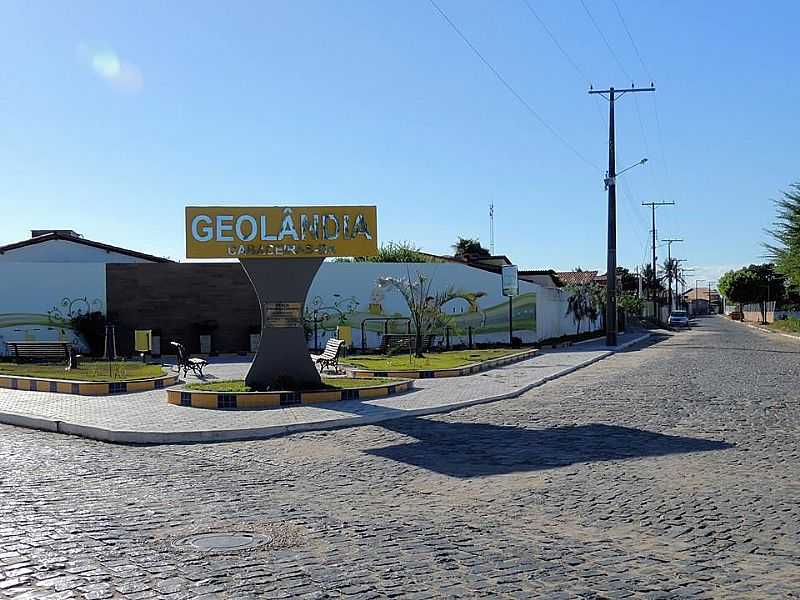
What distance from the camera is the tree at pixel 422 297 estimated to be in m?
30.1

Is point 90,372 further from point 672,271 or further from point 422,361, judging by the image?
→ point 672,271

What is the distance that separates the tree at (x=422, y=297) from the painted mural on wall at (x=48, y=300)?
1089cm

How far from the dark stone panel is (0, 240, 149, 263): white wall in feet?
29.6

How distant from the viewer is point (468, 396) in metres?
17.3

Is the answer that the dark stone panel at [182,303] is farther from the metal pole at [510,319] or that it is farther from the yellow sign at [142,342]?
the metal pole at [510,319]

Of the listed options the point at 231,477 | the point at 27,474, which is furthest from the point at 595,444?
the point at 27,474

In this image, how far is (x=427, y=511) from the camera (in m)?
7.94

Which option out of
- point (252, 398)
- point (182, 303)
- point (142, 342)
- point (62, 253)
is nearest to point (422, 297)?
point (182, 303)

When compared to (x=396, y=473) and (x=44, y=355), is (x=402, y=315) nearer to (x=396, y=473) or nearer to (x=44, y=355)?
(x=44, y=355)

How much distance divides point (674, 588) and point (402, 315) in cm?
3014

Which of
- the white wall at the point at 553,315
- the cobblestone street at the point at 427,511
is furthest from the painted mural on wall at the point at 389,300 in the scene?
the cobblestone street at the point at 427,511

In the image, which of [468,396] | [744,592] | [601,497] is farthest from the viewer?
[468,396]

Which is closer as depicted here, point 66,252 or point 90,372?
point 90,372

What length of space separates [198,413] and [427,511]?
25.2 ft
